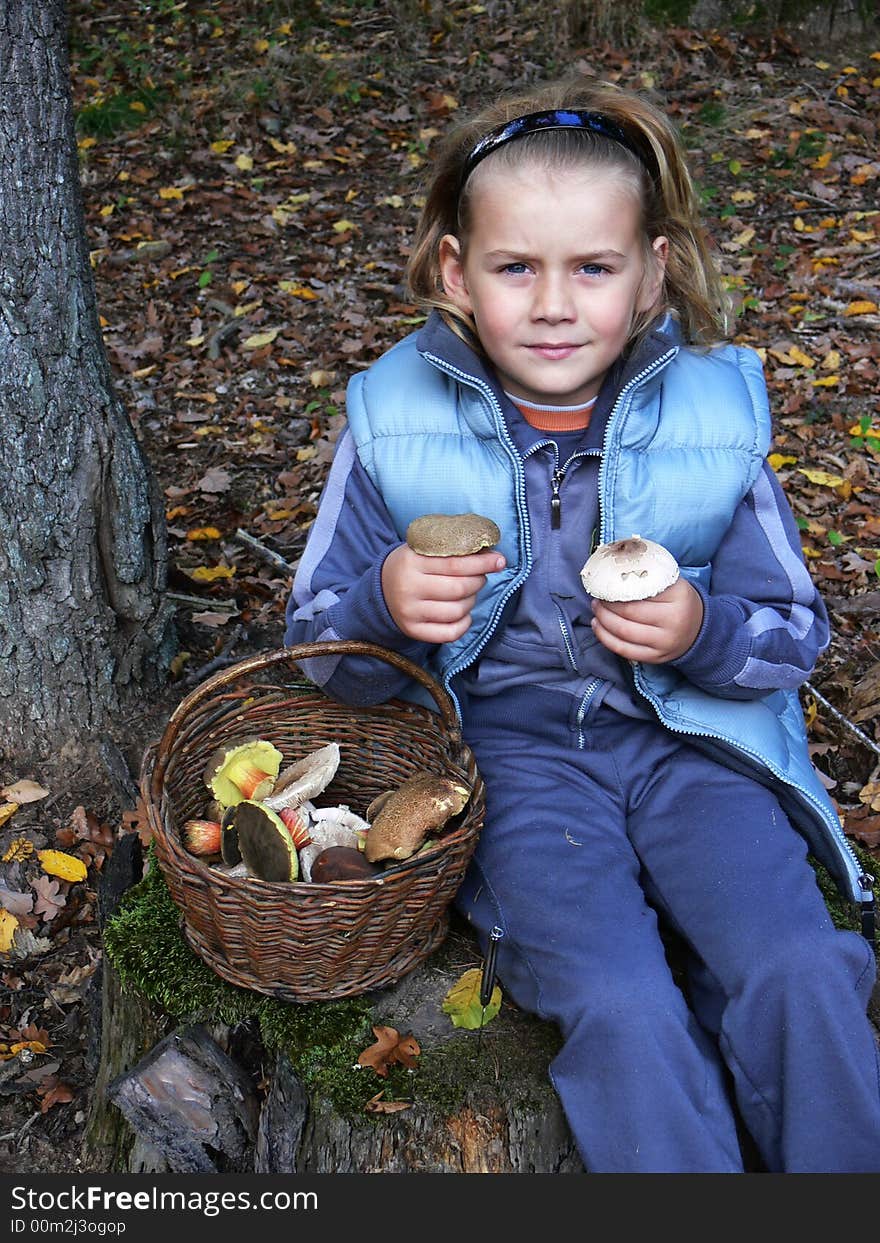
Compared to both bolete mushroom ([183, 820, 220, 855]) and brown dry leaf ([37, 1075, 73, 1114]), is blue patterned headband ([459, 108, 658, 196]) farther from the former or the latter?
brown dry leaf ([37, 1075, 73, 1114])

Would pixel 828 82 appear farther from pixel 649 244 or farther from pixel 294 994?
pixel 294 994

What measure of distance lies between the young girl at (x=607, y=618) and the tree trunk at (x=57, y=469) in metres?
0.98

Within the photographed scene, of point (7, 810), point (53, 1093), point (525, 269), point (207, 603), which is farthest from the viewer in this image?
point (207, 603)

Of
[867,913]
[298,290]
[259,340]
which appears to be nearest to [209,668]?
[867,913]

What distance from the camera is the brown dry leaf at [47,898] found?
3.63 m

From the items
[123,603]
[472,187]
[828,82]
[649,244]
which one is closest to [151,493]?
[123,603]

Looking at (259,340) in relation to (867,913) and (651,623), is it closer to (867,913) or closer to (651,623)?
(651,623)

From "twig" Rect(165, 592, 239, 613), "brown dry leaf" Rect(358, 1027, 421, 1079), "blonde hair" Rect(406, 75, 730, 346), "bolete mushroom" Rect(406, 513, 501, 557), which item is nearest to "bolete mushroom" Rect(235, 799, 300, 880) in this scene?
"brown dry leaf" Rect(358, 1027, 421, 1079)

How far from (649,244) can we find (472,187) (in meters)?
0.47

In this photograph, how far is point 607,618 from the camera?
2.55 meters

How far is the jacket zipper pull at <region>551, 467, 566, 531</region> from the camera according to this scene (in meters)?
2.85

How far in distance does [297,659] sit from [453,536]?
53 centimetres

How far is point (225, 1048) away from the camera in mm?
2729

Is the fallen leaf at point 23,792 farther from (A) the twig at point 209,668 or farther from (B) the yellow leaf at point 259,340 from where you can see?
(B) the yellow leaf at point 259,340
